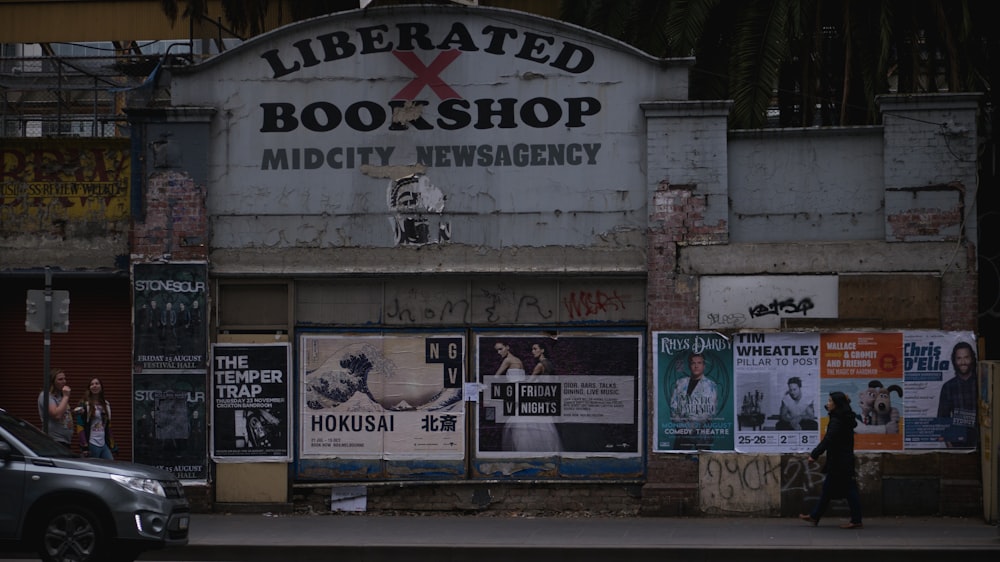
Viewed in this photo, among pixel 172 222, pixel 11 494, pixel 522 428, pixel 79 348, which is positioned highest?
pixel 172 222

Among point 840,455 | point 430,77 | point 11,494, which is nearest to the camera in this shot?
point 11,494

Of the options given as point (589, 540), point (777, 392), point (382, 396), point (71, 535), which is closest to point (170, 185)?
point (382, 396)

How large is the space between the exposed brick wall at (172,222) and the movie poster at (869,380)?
341 inches

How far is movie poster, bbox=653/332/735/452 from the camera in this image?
1717 cm

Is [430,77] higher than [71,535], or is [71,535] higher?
[430,77]

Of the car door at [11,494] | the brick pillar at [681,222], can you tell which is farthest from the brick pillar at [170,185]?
the brick pillar at [681,222]

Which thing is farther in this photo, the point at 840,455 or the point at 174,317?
the point at 174,317

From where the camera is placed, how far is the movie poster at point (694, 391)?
56.3ft

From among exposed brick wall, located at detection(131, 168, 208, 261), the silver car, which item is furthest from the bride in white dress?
the silver car

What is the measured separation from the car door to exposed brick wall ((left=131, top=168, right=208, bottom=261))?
5615 millimetres

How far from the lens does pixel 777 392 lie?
17.2 meters

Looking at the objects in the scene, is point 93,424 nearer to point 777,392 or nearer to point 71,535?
point 71,535

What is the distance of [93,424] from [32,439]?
390 cm

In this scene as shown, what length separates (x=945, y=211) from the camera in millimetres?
16938
